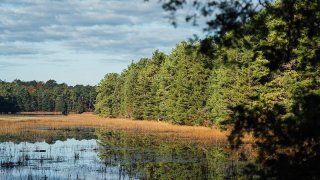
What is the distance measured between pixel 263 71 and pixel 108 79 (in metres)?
79.9

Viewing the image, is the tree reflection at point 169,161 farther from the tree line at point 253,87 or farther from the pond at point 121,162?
the tree line at point 253,87

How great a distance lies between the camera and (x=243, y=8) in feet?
30.0

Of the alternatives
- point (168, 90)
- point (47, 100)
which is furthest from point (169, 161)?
point (47, 100)

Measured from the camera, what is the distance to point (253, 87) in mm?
42438

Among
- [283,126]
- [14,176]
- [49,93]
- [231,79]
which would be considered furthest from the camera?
[49,93]

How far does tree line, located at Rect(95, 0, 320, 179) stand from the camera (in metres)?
8.79

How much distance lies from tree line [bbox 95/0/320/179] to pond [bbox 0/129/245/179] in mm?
3361

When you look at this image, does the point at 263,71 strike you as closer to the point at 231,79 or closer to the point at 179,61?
the point at 231,79

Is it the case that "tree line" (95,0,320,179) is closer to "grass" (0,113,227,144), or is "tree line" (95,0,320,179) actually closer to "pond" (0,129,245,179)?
"grass" (0,113,227,144)

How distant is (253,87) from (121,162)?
1943cm

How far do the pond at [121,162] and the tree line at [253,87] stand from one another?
336cm

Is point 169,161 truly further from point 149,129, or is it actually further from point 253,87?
point 149,129

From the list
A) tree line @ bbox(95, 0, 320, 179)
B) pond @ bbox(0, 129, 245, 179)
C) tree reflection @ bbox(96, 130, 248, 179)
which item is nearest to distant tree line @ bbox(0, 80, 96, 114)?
tree line @ bbox(95, 0, 320, 179)

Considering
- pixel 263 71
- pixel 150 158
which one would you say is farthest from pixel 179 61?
pixel 150 158
